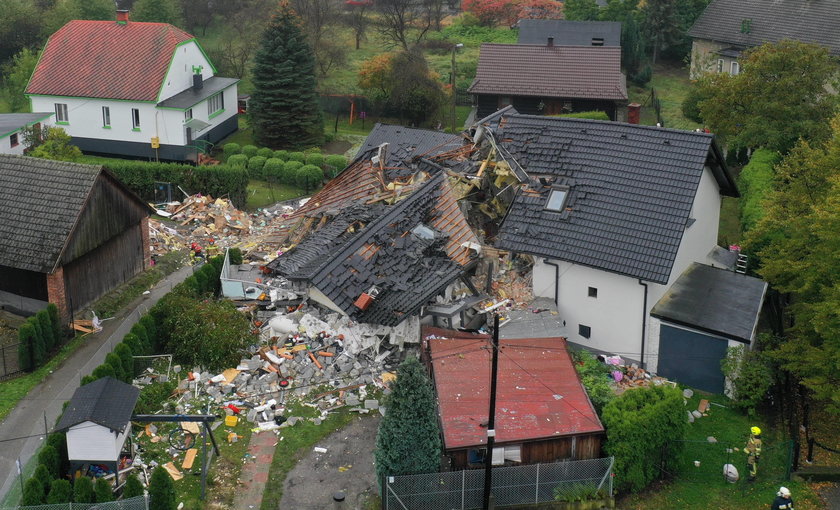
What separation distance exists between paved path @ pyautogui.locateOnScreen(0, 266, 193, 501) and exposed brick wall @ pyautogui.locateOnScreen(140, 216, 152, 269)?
2.00 meters

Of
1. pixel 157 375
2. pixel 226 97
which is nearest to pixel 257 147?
pixel 226 97

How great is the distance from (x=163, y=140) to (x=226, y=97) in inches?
228

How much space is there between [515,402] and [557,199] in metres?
7.96

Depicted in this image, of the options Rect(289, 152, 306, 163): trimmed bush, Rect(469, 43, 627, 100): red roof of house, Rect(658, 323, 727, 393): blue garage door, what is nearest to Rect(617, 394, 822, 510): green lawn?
Rect(658, 323, 727, 393): blue garage door

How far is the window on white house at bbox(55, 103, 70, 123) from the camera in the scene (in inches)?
1924

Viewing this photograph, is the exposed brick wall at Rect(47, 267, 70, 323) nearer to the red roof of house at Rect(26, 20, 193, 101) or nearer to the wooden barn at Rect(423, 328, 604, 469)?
the wooden barn at Rect(423, 328, 604, 469)

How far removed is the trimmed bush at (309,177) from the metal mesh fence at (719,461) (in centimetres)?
2471

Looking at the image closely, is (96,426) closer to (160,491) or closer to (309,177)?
(160,491)

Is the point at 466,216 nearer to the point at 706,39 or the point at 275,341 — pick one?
the point at 275,341

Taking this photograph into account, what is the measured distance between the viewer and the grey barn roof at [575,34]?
Answer: 184ft

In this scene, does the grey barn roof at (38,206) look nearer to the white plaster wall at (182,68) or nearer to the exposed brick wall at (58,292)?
the exposed brick wall at (58,292)

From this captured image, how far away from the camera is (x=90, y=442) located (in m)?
22.0

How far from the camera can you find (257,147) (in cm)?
5084

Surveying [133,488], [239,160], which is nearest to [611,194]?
[133,488]
